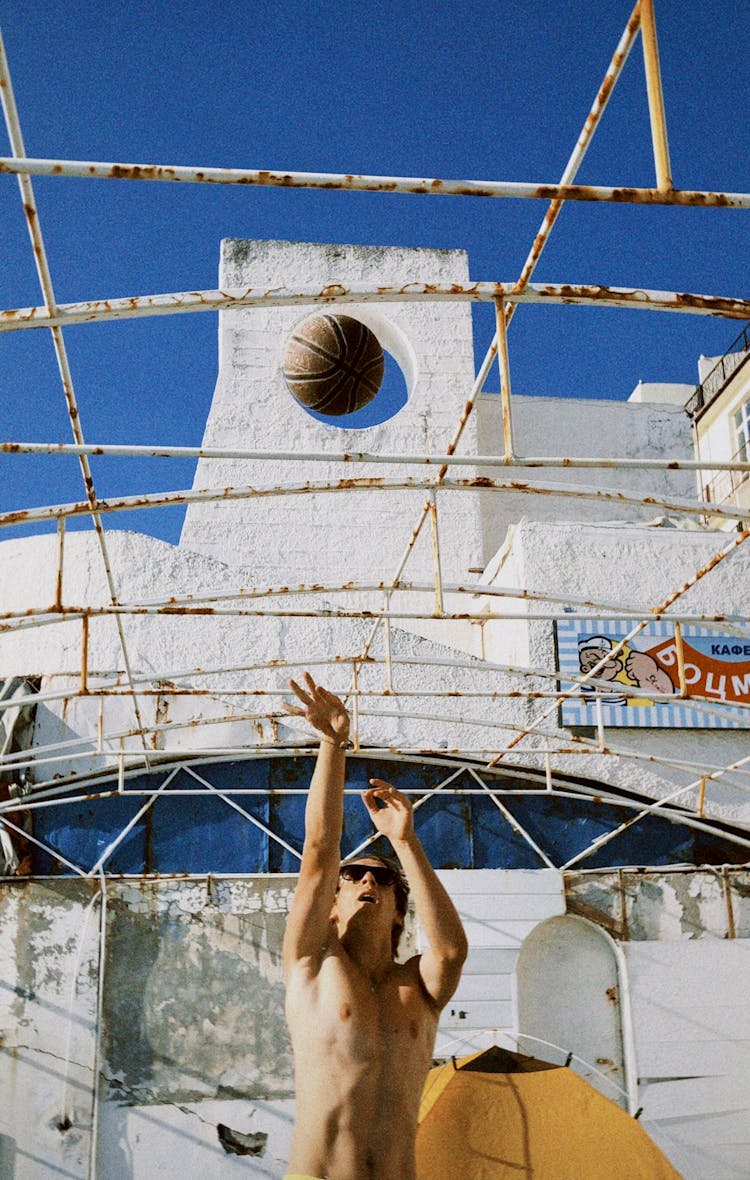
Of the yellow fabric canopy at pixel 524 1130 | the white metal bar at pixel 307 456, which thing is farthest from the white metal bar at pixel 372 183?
the yellow fabric canopy at pixel 524 1130

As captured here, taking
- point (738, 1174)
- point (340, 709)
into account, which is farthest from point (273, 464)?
point (340, 709)

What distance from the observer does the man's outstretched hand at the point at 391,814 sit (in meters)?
4.08

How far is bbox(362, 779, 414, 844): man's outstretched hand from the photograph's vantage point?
13.4 feet

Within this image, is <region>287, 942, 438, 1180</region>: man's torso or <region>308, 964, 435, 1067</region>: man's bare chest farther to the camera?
<region>308, 964, 435, 1067</region>: man's bare chest

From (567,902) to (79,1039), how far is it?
15.9 feet

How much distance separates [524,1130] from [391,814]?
18.8ft

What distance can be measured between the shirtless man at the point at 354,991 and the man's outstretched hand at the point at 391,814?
15mm

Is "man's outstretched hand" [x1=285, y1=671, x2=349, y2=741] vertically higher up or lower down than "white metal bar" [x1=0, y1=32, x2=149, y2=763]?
lower down

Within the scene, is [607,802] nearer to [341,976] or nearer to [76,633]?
[76,633]

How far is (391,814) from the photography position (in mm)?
4176

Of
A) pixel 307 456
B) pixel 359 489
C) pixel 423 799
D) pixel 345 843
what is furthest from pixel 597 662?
pixel 307 456

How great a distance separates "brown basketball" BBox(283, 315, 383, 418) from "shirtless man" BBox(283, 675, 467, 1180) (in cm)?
583

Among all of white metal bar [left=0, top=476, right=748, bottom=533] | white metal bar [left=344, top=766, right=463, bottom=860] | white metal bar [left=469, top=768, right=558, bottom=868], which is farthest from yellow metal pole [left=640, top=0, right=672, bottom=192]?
white metal bar [left=469, top=768, right=558, bottom=868]

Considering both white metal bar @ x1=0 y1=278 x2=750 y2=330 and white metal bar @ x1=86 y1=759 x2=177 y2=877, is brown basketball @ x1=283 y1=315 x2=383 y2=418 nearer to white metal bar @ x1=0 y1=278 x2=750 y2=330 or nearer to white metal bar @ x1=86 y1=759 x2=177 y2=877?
white metal bar @ x1=86 y1=759 x2=177 y2=877
